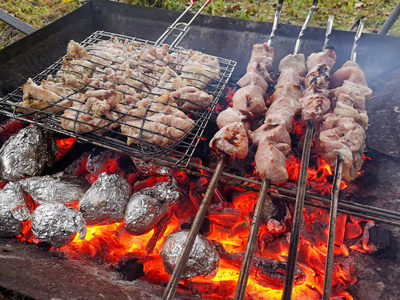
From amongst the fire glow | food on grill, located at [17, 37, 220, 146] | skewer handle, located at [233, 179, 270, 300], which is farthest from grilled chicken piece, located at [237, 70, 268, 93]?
skewer handle, located at [233, 179, 270, 300]

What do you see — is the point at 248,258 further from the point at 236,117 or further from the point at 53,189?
the point at 53,189

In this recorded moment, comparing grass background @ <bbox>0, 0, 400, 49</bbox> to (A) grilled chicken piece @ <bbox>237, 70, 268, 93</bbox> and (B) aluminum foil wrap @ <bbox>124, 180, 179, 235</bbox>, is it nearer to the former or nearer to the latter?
(A) grilled chicken piece @ <bbox>237, 70, 268, 93</bbox>

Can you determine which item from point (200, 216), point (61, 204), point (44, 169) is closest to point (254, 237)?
point (200, 216)

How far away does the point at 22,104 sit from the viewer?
8.77 ft

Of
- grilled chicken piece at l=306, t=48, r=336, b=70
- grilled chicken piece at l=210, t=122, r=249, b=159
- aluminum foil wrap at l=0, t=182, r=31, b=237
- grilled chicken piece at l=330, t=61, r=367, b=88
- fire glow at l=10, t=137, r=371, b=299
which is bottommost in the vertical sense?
fire glow at l=10, t=137, r=371, b=299

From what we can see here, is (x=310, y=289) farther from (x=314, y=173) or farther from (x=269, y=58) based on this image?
(x=269, y=58)

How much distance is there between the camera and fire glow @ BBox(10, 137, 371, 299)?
2.23m

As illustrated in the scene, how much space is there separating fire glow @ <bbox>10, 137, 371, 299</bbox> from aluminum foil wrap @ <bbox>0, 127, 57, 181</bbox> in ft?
1.71

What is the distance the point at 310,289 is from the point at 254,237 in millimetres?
983

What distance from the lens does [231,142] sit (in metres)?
2.33

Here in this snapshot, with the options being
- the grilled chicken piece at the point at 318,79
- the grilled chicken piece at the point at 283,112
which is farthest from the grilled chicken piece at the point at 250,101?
the grilled chicken piece at the point at 318,79

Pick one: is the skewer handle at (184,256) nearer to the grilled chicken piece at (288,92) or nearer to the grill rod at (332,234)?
the grill rod at (332,234)

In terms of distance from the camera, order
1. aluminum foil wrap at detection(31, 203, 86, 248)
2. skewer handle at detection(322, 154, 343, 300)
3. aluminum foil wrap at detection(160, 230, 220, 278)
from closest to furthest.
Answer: skewer handle at detection(322, 154, 343, 300), aluminum foil wrap at detection(160, 230, 220, 278), aluminum foil wrap at detection(31, 203, 86, 248)

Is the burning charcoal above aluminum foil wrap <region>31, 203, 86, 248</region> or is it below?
above
